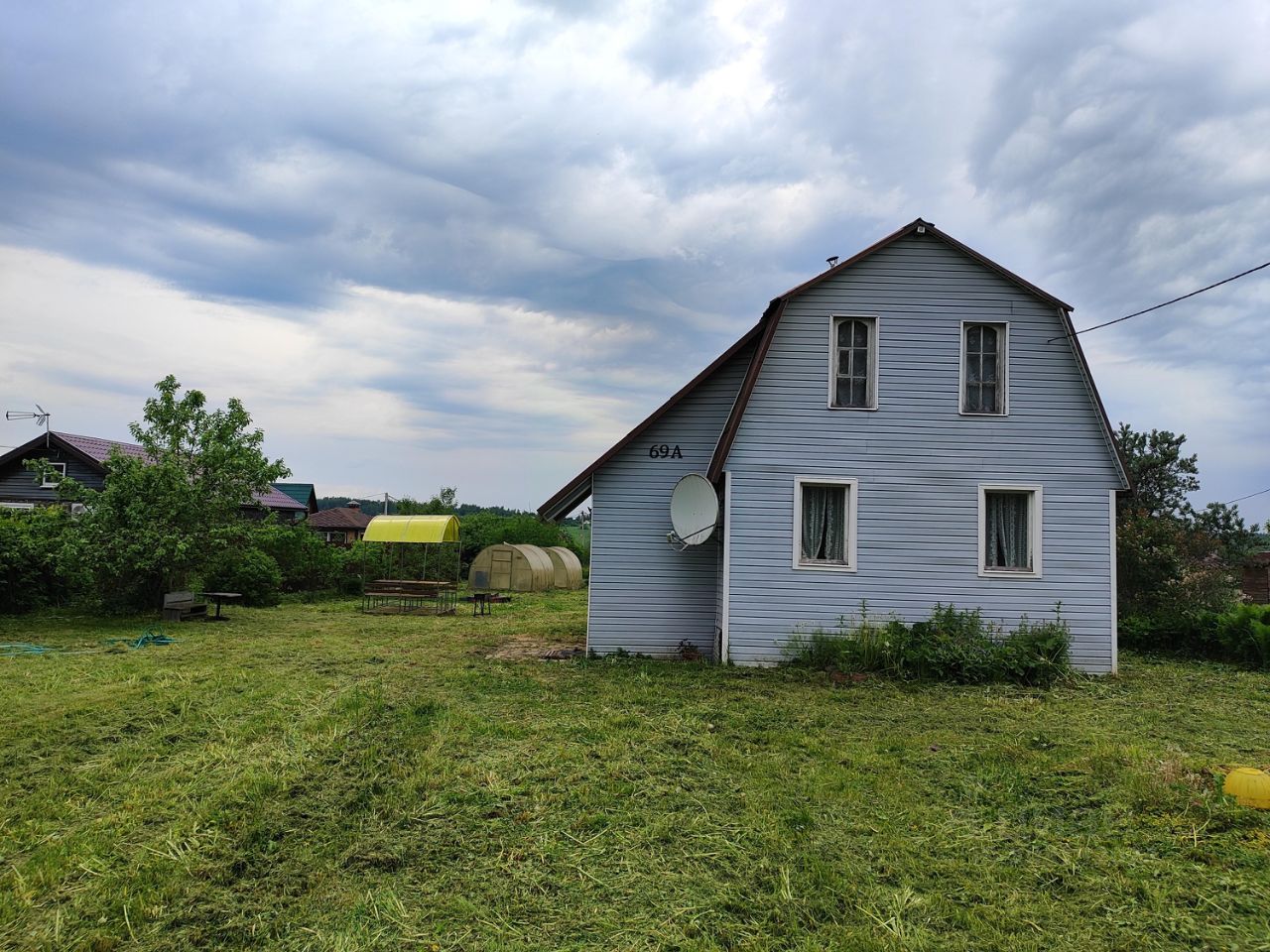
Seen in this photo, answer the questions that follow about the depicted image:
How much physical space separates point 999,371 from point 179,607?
18443 millimetres

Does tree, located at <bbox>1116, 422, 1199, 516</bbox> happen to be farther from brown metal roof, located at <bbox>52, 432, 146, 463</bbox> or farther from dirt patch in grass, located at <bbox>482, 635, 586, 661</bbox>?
brown metal roof, located at <bbox>52, 432, 146, 463</bbox>

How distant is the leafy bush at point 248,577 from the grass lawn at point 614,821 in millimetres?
12489

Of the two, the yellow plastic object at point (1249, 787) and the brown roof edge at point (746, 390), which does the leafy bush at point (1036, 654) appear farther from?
the yellow plastic object at point (1249, 787)

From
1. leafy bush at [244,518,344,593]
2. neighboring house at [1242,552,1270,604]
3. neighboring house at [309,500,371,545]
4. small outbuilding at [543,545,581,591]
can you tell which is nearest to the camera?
leafy bush at [244,518,344,593]

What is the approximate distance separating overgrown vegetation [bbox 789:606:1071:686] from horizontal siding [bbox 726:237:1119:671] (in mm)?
231

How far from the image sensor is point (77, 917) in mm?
3867

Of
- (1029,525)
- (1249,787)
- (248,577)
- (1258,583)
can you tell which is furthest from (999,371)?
(1258,583)

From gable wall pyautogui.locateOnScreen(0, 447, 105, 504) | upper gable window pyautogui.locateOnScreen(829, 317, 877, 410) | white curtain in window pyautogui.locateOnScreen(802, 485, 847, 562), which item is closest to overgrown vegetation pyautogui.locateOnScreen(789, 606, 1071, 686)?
white curtain in window pyautogui.locateOnScreen(802, 485, 847, 562)

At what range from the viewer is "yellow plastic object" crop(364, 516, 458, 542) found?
24.3 m

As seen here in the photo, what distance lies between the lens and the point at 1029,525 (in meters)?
12.0

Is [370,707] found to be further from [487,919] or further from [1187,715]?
[1187,715]

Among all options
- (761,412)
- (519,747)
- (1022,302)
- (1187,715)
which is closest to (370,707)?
(519,747)

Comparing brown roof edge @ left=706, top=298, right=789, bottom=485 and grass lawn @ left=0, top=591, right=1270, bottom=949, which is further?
brown roof edge @ left=706, top=298, right=789, bottom=485

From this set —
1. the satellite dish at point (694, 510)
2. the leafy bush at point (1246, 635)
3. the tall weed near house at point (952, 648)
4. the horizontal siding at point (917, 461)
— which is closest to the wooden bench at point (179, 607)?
the satellite dish at point (694, 510)
